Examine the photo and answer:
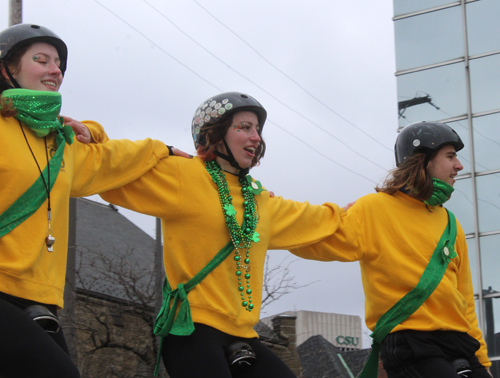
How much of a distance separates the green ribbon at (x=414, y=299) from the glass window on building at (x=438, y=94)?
28.4ft

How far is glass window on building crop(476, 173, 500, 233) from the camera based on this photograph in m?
13.0

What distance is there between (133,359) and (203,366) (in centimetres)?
690

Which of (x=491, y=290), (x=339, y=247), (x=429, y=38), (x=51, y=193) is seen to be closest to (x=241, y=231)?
(x=339, y=247)

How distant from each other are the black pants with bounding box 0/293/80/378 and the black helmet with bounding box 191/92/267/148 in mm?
2059

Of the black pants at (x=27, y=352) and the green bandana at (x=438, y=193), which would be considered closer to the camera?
the black pants at (x=27, y=352)

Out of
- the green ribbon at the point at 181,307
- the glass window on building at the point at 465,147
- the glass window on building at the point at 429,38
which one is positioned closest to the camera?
the green ribbon at the point at 181,307

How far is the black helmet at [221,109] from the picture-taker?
5.04 metres

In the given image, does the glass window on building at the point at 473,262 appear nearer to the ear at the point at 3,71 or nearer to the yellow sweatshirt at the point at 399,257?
the yellow sweatshirt at the point at 399,257

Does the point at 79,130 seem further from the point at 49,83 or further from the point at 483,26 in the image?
the point at 483,26

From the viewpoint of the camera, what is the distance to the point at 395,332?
205 inches

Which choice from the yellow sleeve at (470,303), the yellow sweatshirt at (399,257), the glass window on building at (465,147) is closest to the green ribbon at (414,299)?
the yellow sweatshirt at (399,257)

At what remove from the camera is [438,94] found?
46.2ft

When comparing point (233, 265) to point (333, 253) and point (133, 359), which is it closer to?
point (333, 253)

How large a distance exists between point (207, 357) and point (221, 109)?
1709 millimetres
